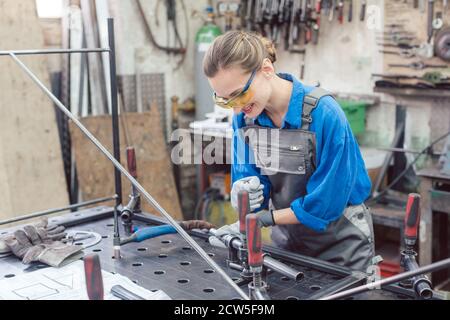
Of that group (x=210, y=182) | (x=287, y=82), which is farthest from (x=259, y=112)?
(x=210, y=182)

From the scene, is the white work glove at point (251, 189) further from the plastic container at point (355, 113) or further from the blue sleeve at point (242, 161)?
the plastic container at point (355, 113)

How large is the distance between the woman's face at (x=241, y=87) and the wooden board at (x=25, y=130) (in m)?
2.37

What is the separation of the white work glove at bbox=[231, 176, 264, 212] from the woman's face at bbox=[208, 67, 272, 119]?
0.79ft

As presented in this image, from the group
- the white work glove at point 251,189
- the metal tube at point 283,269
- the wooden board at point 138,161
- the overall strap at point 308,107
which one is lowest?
the wooden board at point 138,161

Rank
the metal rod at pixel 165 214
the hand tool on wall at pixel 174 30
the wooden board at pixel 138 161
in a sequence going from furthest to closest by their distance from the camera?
the hand tool on wall at pixel 174 30 < the wooden board at pixel 138 161 < the metal rod at pixel 165 214

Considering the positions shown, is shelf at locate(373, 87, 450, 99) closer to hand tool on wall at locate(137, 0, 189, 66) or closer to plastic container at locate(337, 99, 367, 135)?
plastic container at locate(337, 99, 367, 135)

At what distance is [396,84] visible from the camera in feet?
12.2

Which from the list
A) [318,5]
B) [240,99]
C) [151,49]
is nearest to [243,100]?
[240,99]

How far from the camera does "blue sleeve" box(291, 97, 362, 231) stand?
71.1 inches

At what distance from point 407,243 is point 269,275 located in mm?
381

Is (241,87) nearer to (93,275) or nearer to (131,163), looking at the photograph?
(131,163)

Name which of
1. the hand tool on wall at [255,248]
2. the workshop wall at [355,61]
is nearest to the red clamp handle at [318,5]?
the workshop wall at [355,61]

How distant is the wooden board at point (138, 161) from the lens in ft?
13.2

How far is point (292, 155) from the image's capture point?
194cm
